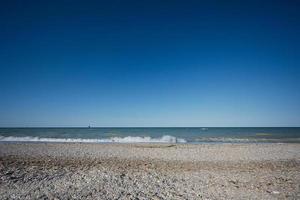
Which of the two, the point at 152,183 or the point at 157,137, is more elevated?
the point at 152,183

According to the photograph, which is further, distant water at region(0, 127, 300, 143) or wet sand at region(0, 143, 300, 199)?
distant water at region(0, 127, 300, 143)

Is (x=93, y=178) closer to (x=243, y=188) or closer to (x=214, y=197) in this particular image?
(x=214, y=197)

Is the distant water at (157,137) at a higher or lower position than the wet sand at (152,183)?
lower

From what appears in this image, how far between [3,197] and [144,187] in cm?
389

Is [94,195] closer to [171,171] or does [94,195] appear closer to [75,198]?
[75,198]

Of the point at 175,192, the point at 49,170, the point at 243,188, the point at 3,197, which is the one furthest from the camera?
the point at 49,170

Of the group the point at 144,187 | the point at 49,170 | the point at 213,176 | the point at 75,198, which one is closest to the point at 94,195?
the point at 75,198

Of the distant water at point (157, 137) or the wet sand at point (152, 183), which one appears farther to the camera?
the distant water at point (157, 137)

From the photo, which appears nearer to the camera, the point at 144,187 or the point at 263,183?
the point at 144,187

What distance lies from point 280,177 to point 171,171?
416 centimetres

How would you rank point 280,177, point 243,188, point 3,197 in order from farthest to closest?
point 280,177, point 243,188, point 3,197

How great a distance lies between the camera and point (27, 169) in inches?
340

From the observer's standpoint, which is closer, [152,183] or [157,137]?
[152,183]

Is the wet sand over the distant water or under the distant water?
over
